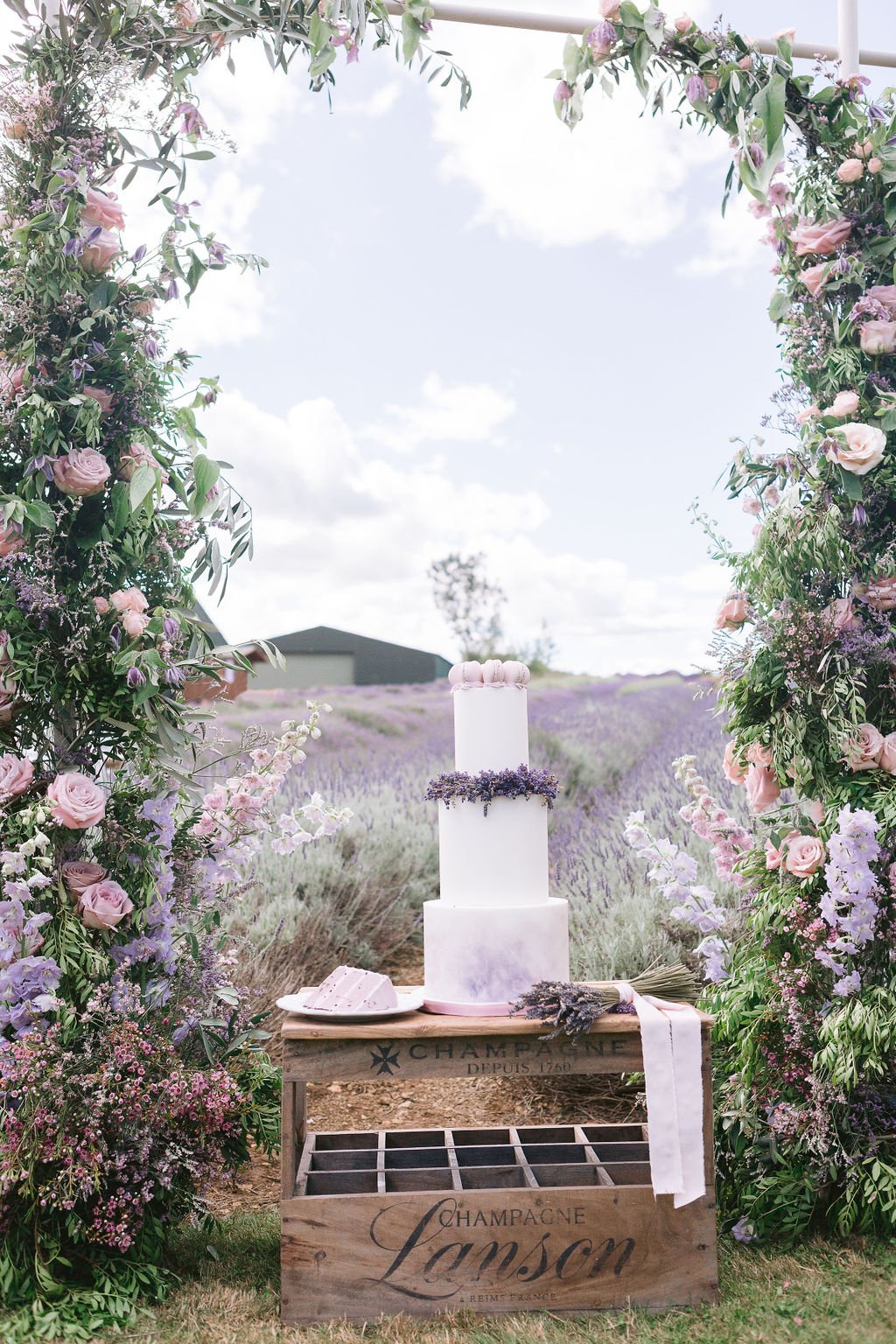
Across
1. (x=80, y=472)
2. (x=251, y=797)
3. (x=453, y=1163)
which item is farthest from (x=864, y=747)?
(x=80, y=472)

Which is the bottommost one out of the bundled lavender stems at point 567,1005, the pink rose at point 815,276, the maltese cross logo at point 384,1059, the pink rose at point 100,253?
the maltese cross logo at point 384,1059

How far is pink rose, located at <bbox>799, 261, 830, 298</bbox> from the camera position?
2.95 m

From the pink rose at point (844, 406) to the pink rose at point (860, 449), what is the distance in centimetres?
6

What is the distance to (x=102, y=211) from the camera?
2.63 metres

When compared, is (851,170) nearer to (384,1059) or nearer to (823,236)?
(823,236)

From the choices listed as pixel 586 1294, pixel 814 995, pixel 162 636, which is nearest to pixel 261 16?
pixel 162 636

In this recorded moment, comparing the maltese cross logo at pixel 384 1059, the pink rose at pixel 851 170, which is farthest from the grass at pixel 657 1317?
the pink rose at pixel 851 170

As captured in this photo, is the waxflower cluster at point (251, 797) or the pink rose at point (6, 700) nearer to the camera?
the pink rose at point (6, 700)

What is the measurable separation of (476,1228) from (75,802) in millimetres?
1366

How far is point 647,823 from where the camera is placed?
5418 millimetres

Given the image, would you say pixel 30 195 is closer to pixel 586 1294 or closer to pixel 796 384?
pixel 796 384

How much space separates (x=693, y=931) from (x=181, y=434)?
2.80m

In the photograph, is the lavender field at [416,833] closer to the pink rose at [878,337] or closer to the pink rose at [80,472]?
the pink rose at [878,337]

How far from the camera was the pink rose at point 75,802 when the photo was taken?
2471 millimetres
